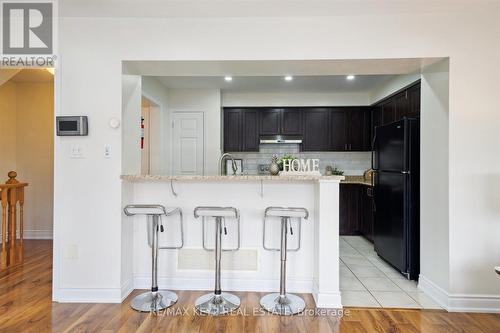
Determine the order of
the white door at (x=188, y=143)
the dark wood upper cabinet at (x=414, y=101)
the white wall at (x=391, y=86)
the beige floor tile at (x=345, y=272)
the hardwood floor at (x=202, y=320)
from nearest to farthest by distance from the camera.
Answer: the hardwood floor at (x=202, y=320) < the beige floor tile at (x=345, y=272) < the dark wood upper cabinet at (x=414, y=101) < the white wall at (x=391, y=86) < the white door at (x=188, y=143)

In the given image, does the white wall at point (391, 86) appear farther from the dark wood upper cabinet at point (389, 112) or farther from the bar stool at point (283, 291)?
the bar stool at point (283, 291)

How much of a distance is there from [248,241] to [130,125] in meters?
1.65

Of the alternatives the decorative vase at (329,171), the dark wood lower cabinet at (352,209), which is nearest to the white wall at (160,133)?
the decorative vase at (329,171)

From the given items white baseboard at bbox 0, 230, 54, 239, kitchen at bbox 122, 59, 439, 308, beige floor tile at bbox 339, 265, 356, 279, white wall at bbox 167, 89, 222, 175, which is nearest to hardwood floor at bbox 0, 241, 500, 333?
beige floor tile at bbox 339, 265, 356, 279

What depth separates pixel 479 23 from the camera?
252cm

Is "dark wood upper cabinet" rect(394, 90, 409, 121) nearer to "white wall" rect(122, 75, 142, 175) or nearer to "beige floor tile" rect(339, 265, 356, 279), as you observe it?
"beige floor tile" rect(339, 265, 356, 279)

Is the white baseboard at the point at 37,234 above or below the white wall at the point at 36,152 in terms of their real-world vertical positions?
below

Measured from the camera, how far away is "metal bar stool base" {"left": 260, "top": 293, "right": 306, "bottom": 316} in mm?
2469

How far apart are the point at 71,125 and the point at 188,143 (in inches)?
107

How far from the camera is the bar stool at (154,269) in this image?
2.50 metres

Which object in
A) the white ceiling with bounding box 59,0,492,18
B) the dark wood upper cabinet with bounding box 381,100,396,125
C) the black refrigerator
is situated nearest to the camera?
the white ceiling with bounding box 59,0,492,18

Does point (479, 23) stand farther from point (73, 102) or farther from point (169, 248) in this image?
point (73, 102)

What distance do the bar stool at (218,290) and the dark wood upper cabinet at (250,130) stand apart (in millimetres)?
2940

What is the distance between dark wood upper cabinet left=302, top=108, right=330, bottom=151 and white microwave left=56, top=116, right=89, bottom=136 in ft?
12.6
